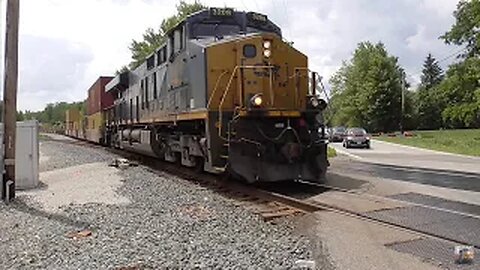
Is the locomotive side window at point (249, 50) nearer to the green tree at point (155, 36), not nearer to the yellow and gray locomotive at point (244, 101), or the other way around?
the yellow and gray locomotive at point (244, 101)

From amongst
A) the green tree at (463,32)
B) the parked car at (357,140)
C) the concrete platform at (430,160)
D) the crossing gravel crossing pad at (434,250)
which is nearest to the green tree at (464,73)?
the green tree at (463,32)

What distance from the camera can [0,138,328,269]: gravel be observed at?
221 inches

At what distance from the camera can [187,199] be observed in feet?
32.0

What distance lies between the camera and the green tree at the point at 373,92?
245 ft

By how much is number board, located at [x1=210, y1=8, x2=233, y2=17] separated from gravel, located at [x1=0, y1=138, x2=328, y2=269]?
13.5ft

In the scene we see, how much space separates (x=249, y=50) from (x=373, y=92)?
218 feet

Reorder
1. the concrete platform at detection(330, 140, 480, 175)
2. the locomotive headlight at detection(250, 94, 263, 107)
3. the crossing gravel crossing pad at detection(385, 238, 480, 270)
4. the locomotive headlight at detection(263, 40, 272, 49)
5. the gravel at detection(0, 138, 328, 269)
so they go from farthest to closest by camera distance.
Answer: the concrete platform at detection(330, 140, 480, 175) → the locomotive headlight at detection(263, 40, 272, 49) → the locomotive headlight at detection(250, 94, 263, 107) → the gravel at detection(0, 138, 328, 269) → the crossing gravel crossing pad at detection(385, 238, 480, 270)

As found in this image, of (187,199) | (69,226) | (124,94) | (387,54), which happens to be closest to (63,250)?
(69,226)

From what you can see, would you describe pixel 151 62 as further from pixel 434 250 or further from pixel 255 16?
pixel 434 250

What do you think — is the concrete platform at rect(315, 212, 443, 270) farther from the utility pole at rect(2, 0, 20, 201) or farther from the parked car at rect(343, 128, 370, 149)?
the parked car at rect(343, 128, 370, 149)

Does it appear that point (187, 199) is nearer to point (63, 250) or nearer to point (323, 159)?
point (323, 159)

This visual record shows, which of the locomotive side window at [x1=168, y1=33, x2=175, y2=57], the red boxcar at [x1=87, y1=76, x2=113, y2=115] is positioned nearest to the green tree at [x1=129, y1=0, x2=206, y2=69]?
the red boxcar at [x1=87, y1=76, x2=113, y2=115]

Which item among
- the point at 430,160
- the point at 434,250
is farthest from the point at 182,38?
the point at 430,160

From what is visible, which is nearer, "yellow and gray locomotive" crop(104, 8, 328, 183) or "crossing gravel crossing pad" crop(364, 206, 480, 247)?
"crossing gravel crossing pad" crop(364, 206, 480, 247)
